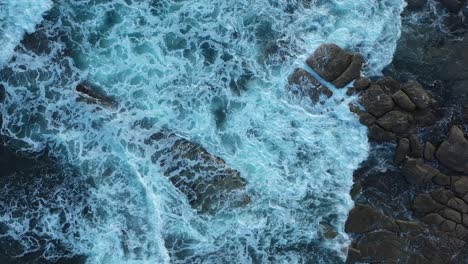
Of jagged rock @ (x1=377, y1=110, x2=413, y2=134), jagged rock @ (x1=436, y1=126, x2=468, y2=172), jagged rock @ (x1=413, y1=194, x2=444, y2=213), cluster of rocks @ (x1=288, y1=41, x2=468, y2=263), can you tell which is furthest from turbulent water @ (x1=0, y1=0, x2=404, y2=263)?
jagged rock @ (x1=436, y1=126, x2=468, y2=172)

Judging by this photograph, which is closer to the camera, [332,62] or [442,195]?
[442,195]

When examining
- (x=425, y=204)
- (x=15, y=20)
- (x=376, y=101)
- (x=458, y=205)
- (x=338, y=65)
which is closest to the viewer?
(x=458, y=205)

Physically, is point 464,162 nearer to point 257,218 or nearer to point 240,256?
point 257,218

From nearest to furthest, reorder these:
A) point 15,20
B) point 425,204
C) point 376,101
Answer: point 425,204
point 376,101
point 15,20

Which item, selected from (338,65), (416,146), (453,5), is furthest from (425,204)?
(453,5)

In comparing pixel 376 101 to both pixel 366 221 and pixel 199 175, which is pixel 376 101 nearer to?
pixel 366 221

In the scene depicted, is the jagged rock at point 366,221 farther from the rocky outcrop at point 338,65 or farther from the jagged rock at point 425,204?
the rocky outcrop at point 338,65

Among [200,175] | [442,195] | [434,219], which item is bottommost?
[434,219]

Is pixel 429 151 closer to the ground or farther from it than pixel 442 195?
farther from it

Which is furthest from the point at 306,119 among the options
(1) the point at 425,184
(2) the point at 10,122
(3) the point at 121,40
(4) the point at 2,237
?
(4) the point at 2,237
